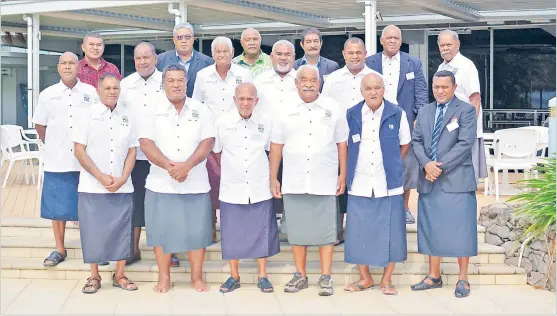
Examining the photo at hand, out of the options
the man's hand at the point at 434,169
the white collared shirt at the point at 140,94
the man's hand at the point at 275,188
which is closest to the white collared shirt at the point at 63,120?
the white collared shirt at the point at 140,94

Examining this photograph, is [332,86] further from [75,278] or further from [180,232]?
[75,278]

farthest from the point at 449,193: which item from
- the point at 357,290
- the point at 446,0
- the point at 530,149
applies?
the point at 446,0

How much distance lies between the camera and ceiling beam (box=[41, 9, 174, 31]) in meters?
13.4

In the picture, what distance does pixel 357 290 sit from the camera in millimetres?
6195

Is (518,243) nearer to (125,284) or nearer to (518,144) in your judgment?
(125,284)

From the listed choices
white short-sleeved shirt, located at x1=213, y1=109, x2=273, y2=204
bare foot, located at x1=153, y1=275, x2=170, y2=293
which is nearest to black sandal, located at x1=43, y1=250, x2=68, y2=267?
bare foot, located at x1=153, y1=275, x2=170, y2=293

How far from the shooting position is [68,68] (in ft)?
21.0

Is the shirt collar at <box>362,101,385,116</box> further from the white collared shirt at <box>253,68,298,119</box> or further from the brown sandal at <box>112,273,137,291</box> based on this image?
the brown sandal at <box>112,273,137,291</box>

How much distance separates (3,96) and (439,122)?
19300 mm

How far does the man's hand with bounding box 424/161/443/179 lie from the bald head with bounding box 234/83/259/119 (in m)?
1.32

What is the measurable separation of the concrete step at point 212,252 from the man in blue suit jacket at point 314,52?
53.1 inches

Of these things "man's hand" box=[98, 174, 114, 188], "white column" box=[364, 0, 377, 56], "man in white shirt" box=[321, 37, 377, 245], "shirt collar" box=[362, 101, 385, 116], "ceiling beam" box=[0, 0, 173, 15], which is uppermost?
"ceiling beam" box=[0, 0, 173, 15]

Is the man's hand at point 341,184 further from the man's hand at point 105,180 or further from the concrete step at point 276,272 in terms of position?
the man's hand at point 105,180

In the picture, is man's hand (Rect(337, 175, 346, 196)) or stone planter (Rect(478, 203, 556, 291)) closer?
man's hand (Rect(337, 175, 346, 196))
